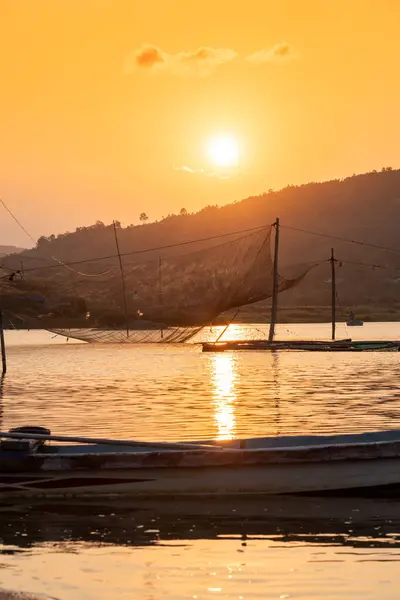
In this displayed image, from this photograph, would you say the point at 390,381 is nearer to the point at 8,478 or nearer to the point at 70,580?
the point at 8,478

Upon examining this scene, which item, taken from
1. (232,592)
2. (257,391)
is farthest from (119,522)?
(257,391)

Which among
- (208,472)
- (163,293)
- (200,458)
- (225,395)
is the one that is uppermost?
(163,293)

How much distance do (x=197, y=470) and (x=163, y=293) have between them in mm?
79899

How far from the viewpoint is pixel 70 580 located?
1277 centimetres

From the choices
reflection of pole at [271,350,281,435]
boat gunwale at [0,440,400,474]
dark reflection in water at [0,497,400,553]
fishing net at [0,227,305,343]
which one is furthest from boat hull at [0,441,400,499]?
fishing net at [0,227,305,343]

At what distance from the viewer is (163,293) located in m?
96.6

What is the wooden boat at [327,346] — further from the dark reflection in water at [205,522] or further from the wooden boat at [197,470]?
the dark reflection in water at [205,522]

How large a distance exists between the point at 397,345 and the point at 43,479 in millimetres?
57770

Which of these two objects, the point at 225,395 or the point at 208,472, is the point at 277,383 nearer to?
the point at 225,395

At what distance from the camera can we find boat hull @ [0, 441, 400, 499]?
55.2 feet

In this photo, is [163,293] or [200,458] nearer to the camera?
[200,458]

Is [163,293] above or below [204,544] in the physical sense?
above

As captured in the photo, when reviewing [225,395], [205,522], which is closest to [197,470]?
[205,522]

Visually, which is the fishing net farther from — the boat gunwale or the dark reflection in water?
the dark reflection in water
